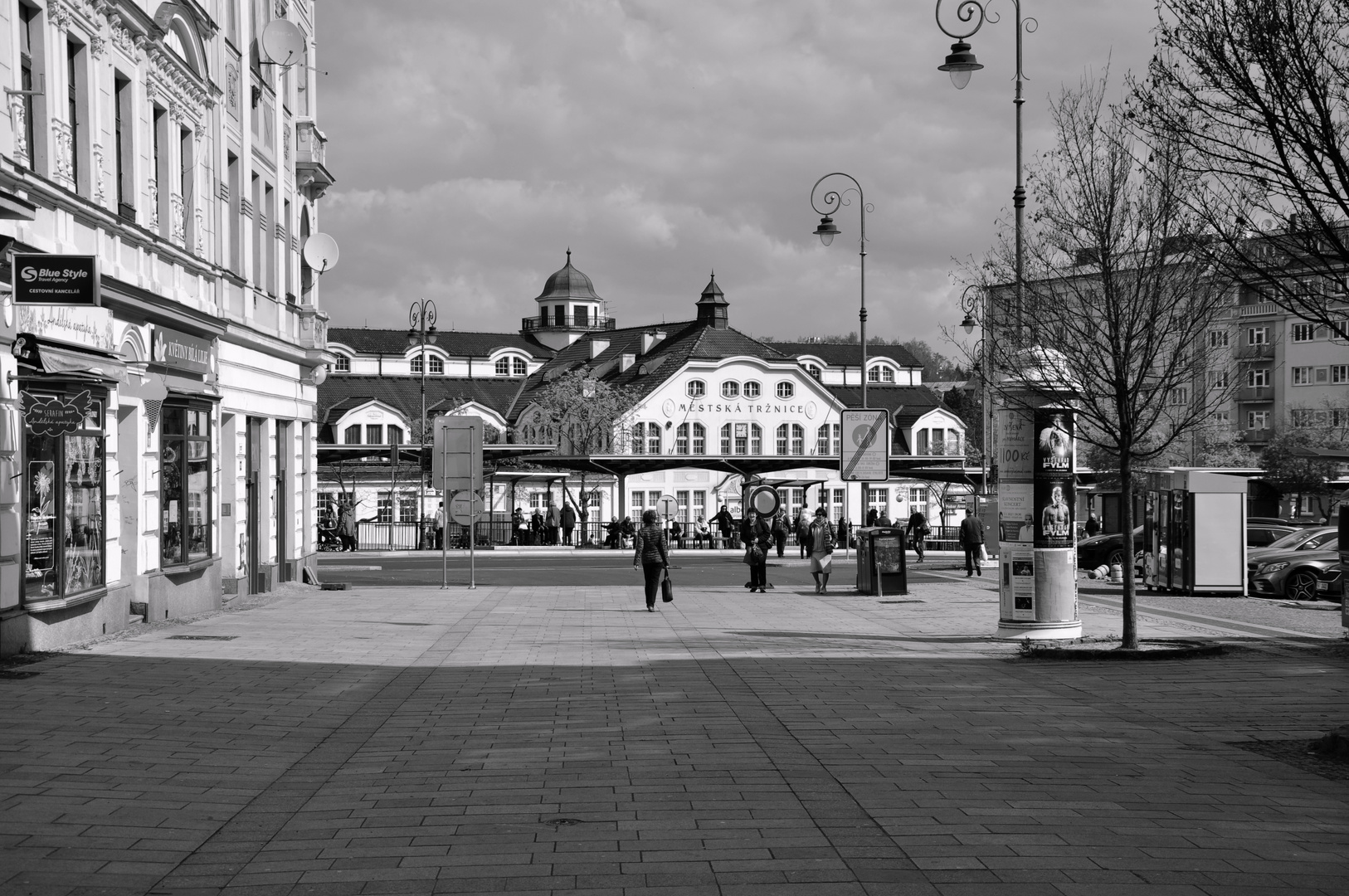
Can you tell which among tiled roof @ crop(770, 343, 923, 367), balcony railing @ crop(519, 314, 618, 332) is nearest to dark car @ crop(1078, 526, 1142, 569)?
tiled roof @ crop(770, 343, 923, 367)

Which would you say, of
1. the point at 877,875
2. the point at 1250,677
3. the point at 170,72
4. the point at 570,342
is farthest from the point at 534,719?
the point at 570,342

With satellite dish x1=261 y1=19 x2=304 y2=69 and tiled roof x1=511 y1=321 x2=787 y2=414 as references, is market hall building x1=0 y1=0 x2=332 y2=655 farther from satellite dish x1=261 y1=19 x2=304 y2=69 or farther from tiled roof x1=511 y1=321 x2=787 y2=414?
tiled roof x1=511 y1=321 x2=787 y2=414

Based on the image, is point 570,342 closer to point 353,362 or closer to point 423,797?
point 353,362

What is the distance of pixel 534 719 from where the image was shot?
1162 centimetres

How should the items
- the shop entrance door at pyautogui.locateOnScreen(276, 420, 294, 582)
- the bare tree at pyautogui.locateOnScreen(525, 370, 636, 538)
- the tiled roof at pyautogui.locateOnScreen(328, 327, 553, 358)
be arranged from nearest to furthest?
the shop entrance door at pyautogui.locateOnScreen(276, 420, 294, 582) → the bare tree at pyautogui.locateOnScreen(525, 370, 636, 538) → the tiled roof at pyautogui.locateOnScreen(328, 327, 553, 358)

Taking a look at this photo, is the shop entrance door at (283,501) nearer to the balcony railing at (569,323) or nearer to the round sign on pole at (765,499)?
the round sign on pole at (765,499)

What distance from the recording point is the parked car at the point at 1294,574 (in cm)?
2764

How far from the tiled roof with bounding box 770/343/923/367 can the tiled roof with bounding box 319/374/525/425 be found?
2211 centimetres

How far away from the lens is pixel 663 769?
9.33m

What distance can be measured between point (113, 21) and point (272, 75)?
9.45 meters

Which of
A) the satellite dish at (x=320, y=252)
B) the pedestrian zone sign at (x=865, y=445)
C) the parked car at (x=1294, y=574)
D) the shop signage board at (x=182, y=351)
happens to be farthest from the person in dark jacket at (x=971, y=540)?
the shop signage board at (x=182, y=351)

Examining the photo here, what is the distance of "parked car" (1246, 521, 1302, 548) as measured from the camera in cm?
3500

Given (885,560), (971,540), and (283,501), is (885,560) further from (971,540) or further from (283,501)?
(283,501)

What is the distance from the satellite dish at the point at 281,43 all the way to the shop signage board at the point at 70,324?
1027cm
